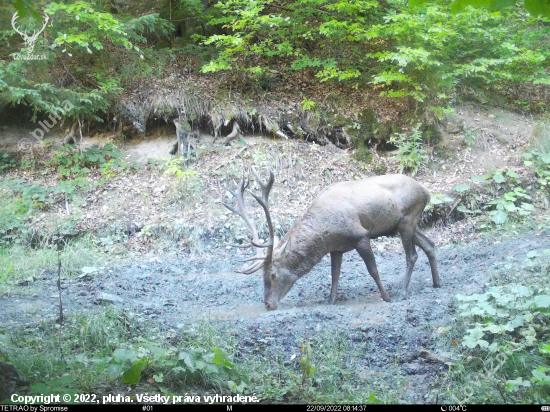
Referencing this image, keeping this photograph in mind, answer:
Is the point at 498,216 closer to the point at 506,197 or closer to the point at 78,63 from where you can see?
the point at 506,197

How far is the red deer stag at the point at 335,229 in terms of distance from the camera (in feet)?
23.0

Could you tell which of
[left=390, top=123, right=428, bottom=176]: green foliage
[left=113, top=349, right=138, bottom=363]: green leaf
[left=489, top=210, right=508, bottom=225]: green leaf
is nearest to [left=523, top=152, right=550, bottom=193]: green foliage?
[left=489, top=210, right=508, bottom=225]: green leaf

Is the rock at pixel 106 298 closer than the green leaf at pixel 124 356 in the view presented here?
No

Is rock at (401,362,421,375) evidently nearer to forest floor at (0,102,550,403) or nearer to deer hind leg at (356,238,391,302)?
forest floor at (0,102,550,403)

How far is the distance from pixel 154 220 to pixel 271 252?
157 inches

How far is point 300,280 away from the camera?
27.8 feet

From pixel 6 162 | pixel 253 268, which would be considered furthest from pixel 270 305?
pixel 6 162

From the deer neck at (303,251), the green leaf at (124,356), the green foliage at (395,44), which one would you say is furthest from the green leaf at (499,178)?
the green leaf at (124,356)

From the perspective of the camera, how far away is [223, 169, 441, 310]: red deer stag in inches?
276

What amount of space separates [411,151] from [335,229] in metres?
5.13

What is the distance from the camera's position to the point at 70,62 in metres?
12.1

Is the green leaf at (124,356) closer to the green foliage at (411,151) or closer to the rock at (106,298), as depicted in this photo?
the rock at (106,298)

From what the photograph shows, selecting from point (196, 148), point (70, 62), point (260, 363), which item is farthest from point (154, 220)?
point (260, 363)

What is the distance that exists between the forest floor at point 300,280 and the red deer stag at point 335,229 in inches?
17.3
